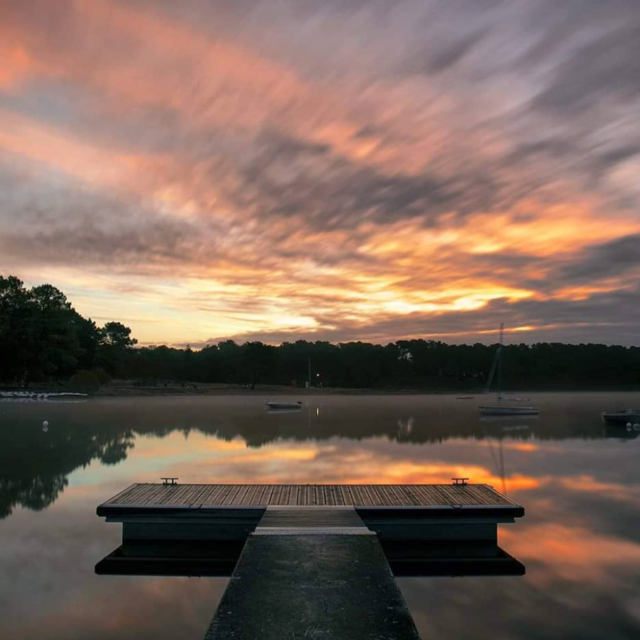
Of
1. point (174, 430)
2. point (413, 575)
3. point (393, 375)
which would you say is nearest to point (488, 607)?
point (413, 575)

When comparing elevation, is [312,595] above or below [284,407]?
above

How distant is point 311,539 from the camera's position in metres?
11.8

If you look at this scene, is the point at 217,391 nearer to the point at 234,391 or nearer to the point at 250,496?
the point at 234,391

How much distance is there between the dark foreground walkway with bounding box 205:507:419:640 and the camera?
7785 mm

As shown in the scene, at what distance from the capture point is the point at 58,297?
10038cm

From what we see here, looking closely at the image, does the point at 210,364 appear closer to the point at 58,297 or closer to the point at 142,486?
the point at 58,297

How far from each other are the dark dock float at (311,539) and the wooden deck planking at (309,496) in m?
0.03

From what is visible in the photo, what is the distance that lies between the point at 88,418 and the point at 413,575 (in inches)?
1910

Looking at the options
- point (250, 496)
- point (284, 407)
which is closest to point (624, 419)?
point (284, 407)

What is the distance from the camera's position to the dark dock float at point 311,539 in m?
9.18

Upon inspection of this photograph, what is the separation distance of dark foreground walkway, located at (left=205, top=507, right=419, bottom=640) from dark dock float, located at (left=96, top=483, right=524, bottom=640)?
0.03 metres

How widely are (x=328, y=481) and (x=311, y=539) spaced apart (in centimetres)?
1260

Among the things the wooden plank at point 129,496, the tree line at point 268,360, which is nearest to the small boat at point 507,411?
the wooden plank at point 129,496

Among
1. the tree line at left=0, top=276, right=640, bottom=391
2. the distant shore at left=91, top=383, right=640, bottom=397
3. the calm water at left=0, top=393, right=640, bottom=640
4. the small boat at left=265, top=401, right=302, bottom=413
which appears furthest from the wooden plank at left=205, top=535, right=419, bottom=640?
A: the distant shore at left=91, top=383, right=640, bottom=397
